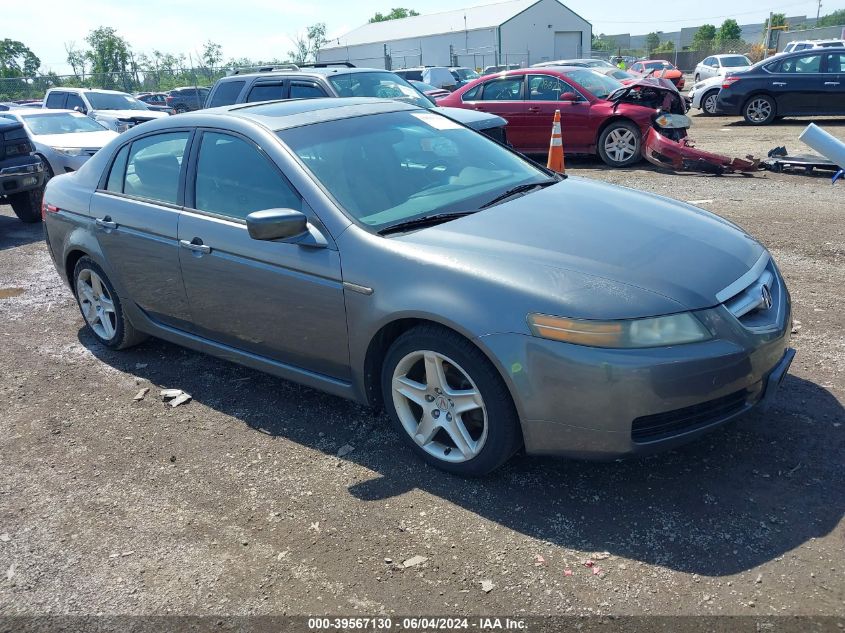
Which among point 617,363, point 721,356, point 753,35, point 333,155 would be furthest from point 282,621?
point 753,35

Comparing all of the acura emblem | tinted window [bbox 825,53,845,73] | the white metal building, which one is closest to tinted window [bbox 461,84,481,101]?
tinted window [bbox 825,53,845,73]

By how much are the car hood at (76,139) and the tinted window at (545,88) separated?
23.7 feet

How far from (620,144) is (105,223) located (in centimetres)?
911

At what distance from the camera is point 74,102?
645 inches

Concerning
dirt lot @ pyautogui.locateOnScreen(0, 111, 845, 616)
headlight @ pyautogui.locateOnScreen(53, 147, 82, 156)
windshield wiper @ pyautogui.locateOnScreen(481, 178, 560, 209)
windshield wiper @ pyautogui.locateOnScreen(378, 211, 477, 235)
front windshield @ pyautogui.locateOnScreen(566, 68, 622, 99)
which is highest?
front windshield @ pyautogui.locateOnScreen(566, 68, 622, 99)

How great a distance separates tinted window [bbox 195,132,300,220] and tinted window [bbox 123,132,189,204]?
0.79 feet

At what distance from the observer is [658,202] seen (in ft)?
12.8

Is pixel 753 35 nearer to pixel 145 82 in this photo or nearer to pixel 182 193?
pixel 145 82

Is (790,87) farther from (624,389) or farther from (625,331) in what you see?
(624,389)

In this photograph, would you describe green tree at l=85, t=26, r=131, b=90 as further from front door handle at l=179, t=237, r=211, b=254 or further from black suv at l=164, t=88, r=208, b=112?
front door handle at l=179, t=237, r=211, b=254

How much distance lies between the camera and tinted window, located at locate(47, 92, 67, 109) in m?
16.6

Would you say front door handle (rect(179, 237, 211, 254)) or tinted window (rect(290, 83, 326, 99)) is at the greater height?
tinted window (rect(290, 83, 326, 99))

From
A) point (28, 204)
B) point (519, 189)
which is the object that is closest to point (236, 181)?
point (519, 189)

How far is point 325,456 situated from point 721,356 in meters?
1.96
